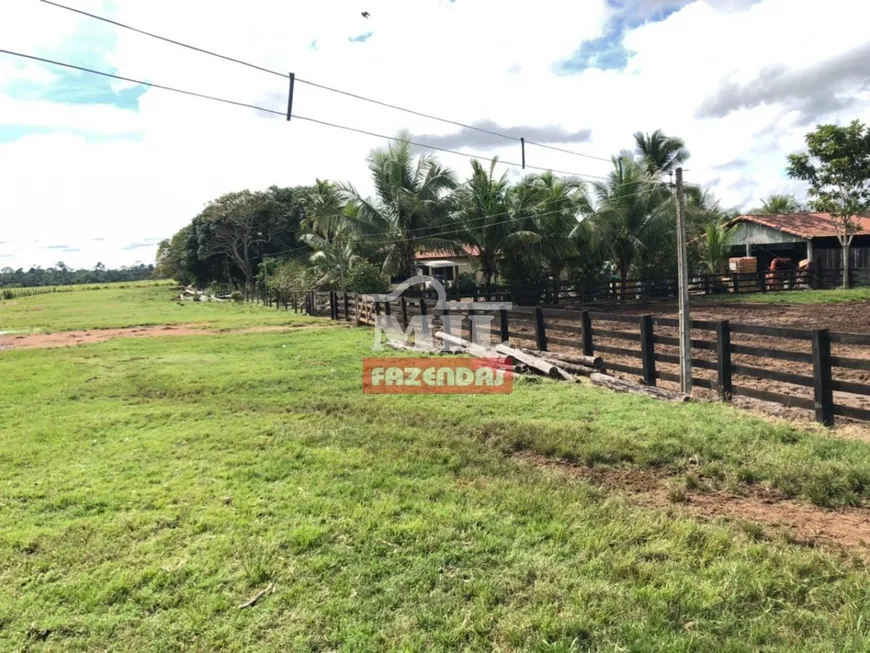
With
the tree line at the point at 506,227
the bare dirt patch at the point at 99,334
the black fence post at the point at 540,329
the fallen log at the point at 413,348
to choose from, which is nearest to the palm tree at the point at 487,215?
the tree line at the point at 506,227

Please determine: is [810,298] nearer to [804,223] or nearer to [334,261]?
[804,223]

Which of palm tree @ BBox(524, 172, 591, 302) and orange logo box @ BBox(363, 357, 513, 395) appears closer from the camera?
orange logo box @ BBox(363, 357, 513, 395)

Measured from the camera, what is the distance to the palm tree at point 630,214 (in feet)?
73.6

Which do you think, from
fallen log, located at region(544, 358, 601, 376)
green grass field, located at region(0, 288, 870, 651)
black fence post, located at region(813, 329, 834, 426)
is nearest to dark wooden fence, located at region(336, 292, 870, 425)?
black fence post, located at region(813, 329, 834, 426)

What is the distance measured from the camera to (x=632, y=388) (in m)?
7.20

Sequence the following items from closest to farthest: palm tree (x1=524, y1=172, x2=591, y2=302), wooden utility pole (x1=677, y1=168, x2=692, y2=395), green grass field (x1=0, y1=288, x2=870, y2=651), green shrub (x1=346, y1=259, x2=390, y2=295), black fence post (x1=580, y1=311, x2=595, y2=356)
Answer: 1. green grass field (x1=0, y1=288, x2=870, y2=651)
2. wooden utility pole (x1=677, y1=168, x2=692, y2=395)
3. black fence post (x1=580, y1=311, x2=595, y2=356)
4. green shrub (x1=346, y1=259, x2=390, y2=295)
5. palm tree (x1=524, y1=172, x2=591, y2=302)

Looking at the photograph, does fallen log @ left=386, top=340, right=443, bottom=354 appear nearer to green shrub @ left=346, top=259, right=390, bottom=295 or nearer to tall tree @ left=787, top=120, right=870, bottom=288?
green shrub @ left=346, top=259, right=390, bottom=295

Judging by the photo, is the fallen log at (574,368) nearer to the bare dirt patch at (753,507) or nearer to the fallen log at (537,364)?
the fallen log at (537,364)

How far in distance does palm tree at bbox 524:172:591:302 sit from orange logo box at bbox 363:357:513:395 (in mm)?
12040

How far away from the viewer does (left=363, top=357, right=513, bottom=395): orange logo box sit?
776 cm

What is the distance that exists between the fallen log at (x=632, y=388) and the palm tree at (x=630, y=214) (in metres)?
15.6

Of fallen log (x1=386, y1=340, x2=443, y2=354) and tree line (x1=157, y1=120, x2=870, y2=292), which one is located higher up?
tree line (x1=157, y1=120, x2=870, y2=292)

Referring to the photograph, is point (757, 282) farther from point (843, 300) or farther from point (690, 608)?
point (690, 608)

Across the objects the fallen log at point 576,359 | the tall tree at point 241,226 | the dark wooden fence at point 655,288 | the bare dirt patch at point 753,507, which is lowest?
the bare dirt patch at point 753,507
